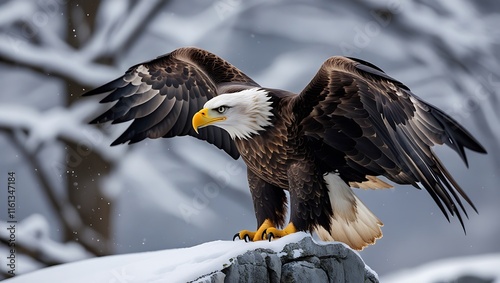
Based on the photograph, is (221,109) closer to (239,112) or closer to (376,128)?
(239,112)

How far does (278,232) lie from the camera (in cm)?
276

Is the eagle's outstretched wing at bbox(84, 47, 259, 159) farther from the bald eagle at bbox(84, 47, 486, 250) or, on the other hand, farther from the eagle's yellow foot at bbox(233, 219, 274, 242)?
the eagle's yellow foot at bbox(233, 219, 274, 242)

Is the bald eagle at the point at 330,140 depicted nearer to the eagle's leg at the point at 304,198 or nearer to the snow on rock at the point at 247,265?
the eagle's leg at the point at 304,198

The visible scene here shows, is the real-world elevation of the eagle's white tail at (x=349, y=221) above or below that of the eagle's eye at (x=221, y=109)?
below

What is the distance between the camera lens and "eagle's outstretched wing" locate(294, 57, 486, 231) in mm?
2557

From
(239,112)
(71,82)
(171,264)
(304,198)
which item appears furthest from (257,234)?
(71,82)

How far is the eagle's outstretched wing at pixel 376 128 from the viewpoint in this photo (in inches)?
101

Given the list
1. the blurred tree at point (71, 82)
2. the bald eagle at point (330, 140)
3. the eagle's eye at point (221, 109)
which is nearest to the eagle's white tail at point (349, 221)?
the bald eagle at point (330, 140)

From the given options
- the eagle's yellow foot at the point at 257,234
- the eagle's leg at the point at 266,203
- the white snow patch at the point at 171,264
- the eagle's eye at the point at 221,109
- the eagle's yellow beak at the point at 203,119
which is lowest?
the white snow patch at the point at 171,264

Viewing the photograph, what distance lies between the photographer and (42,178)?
14.5 ft

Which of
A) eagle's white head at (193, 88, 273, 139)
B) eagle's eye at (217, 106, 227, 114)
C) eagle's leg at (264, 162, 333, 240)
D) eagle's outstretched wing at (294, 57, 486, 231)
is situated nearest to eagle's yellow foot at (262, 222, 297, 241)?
eagle's leg at (264, 162, 333, 240)

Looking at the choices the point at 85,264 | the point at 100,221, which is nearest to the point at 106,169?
the point at 100,221

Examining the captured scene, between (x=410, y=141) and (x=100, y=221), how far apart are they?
2.39 m

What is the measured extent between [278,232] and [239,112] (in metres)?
0.48
